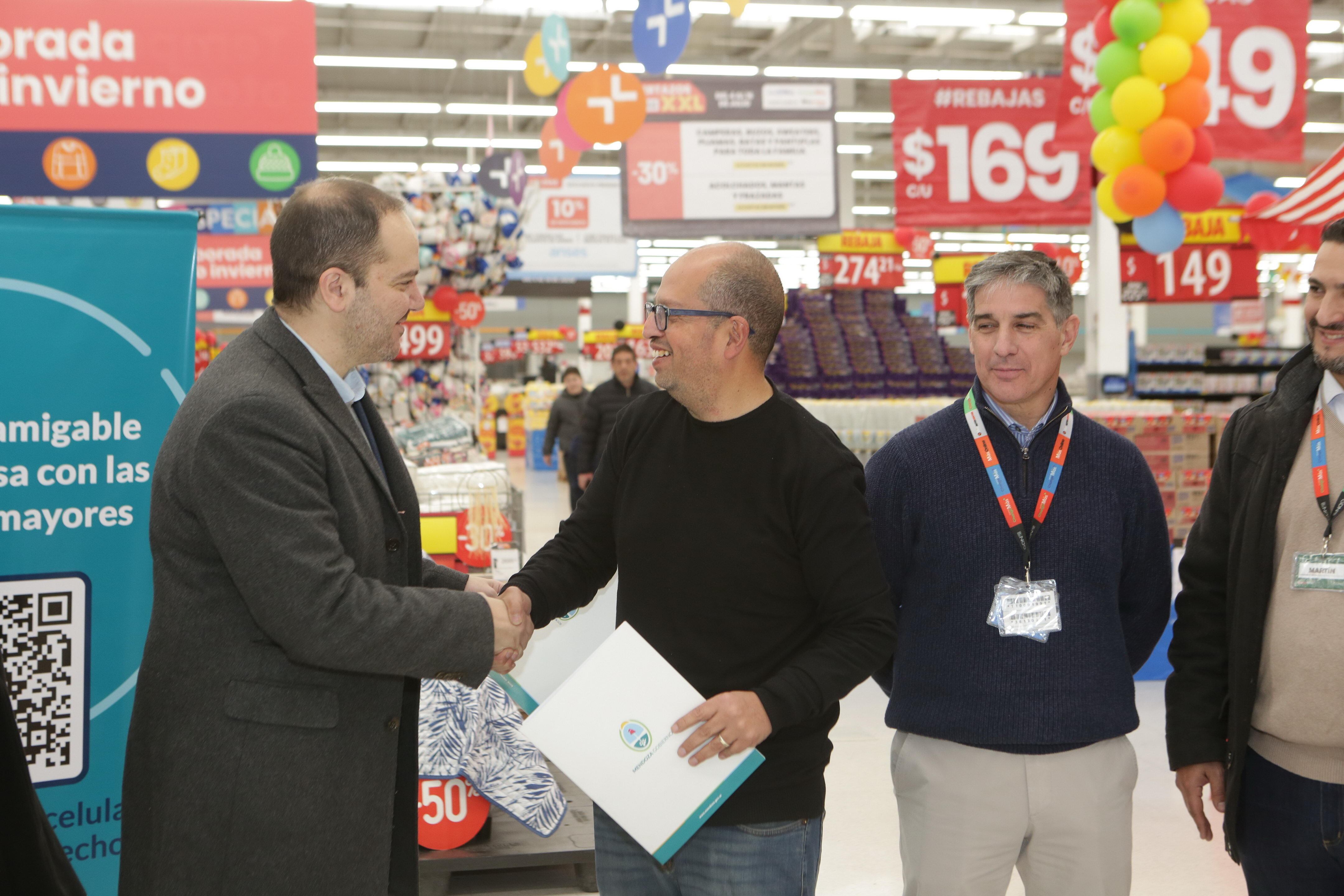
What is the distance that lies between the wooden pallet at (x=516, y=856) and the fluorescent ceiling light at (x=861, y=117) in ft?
45.8

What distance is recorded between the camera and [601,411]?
9641mm

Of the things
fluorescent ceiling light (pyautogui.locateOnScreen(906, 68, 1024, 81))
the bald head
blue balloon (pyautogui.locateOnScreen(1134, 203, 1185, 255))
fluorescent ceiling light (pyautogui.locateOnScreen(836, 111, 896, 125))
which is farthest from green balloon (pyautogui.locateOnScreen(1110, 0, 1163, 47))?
fluorescent ceiling light (pyautogui.locateOnScreen(836, 111, 896, 125))

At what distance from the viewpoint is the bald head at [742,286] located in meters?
1.83

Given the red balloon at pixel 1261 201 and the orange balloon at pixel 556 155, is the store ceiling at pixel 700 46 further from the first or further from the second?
the red balloon at pixel 1261 201

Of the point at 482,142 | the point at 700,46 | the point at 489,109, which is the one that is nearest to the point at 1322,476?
the point at 489,109

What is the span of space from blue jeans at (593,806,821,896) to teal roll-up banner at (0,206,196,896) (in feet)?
3.66

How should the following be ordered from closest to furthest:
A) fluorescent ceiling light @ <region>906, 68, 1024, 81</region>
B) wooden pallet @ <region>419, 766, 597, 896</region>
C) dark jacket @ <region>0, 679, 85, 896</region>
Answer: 1. dark jacket @ <region>0, 679, 85, 896</region>
2. wooden pallet @ <region>419, 766, 597, 896</region>
3. fluorescent ceiling light @ <region>906, 68, 1024, 81</region>

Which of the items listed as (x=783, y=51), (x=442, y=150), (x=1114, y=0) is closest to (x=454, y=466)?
(x=1114, y=0)

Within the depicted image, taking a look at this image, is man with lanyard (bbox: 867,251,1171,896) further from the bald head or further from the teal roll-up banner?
the teal roll-up banner

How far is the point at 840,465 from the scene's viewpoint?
5.94 ft

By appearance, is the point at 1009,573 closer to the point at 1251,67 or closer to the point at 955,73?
the point at 1251,67

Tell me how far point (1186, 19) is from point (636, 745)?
6.33 meters

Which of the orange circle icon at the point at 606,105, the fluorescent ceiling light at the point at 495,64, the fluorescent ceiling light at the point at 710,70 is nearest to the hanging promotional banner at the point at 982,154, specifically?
the orange circle icon at the point at 606,105

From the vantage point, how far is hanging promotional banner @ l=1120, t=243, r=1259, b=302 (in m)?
10.6
